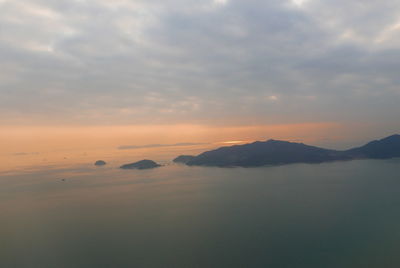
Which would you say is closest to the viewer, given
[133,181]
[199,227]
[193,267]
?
[193,267]

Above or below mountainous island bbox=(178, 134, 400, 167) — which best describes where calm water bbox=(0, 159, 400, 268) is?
below

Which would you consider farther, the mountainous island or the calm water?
the mountainous island

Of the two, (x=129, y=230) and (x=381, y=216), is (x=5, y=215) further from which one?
(x=381, y=216)

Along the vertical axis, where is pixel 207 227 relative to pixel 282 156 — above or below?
below

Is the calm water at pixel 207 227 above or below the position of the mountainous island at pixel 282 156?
below

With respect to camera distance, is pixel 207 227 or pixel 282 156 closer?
pixel 207 227

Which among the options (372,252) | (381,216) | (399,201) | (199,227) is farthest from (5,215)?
(399,201)

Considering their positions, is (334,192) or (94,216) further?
(334,192)

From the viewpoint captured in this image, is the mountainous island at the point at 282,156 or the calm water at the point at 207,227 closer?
the calm water at the point at 207,227
